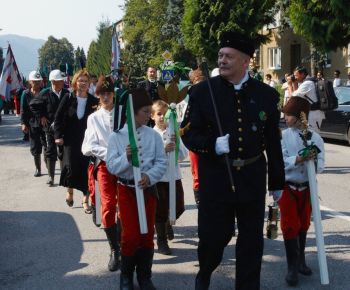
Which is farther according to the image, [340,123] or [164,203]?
[340,123]

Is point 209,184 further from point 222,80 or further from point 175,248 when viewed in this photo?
point 175,248

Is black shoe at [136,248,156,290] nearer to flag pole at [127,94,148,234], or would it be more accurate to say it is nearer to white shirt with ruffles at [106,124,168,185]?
flag pole at [127,94,148,234]

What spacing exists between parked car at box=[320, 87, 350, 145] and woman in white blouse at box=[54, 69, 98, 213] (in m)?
9.17

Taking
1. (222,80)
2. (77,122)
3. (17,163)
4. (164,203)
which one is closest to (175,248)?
(164,203)

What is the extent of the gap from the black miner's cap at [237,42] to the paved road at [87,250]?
2.05 metres

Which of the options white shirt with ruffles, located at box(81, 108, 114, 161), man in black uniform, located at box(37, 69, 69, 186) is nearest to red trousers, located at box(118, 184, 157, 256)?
white shirt with ruffles, located at box(81, 108, 114, 161)

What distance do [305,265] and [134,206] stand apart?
168cm

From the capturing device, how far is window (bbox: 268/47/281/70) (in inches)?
1676

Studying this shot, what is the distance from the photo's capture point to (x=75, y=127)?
7.02 m

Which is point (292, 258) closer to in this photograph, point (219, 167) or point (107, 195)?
point (219, 167)

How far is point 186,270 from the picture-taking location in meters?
5.38

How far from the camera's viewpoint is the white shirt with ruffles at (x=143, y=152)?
4.70m

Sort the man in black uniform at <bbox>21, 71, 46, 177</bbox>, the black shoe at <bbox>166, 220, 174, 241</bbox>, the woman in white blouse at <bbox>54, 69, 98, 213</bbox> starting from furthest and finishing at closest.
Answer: the man in black uniform at <bbox>21, 71, 46, 177</bbox>
the woman in white blouse at <bbox>54, 69, 98, 213</bbox>
the black shoe at <bbox>166, 220, 174, 241</bbox>

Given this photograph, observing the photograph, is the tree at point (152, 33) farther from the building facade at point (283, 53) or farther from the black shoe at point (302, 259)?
the black shoe at point (302, 259)
